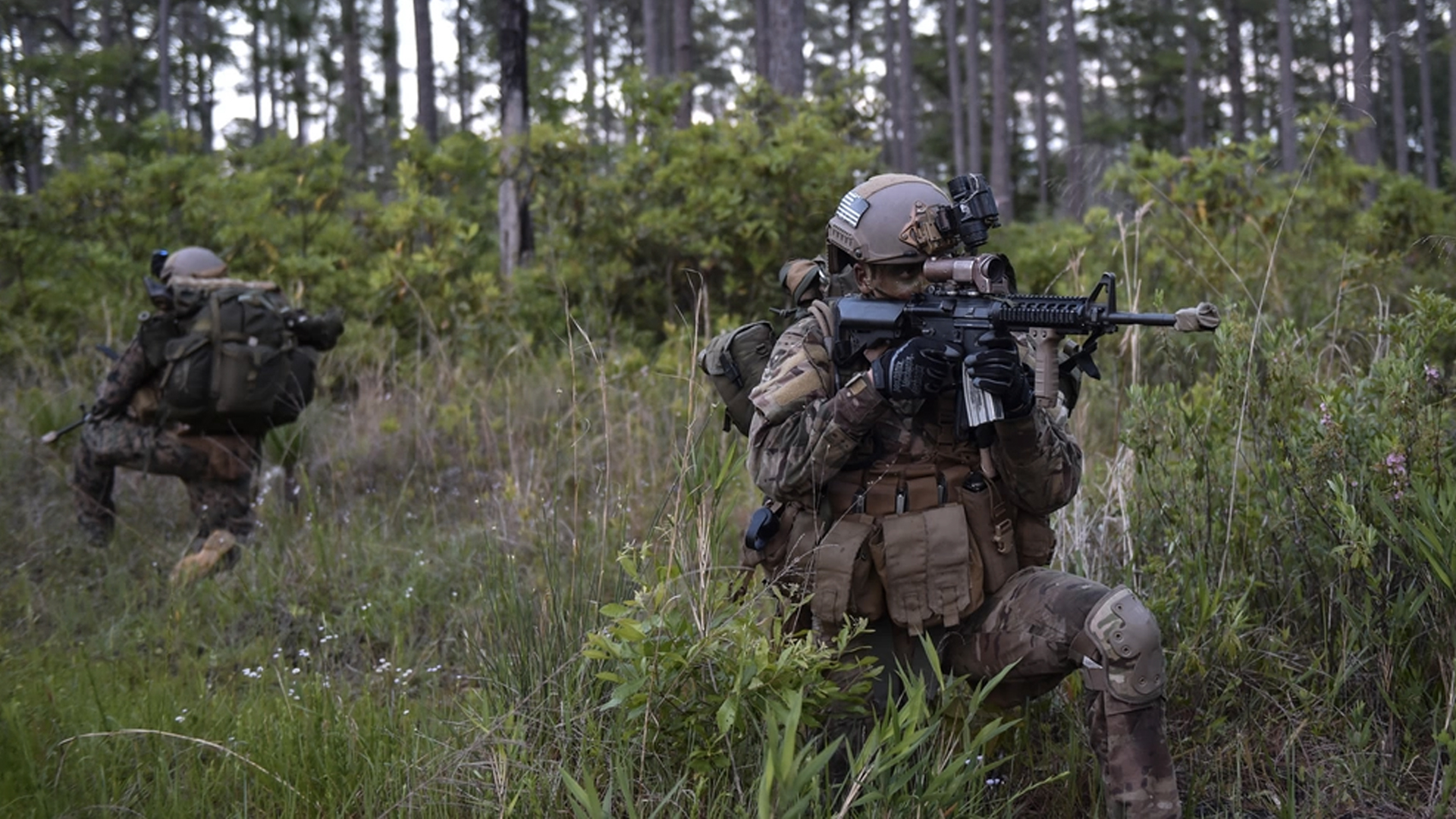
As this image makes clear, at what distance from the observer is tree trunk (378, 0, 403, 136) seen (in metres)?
19.7

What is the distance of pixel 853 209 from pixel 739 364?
537 millimetres

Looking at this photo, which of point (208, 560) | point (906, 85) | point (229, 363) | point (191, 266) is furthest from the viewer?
point (906, 85)

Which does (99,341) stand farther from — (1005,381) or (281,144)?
(1005,381)

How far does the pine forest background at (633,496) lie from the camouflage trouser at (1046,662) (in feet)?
0.57

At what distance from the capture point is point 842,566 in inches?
119

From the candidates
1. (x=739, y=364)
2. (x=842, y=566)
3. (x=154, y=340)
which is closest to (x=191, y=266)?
(x=154, y=340)

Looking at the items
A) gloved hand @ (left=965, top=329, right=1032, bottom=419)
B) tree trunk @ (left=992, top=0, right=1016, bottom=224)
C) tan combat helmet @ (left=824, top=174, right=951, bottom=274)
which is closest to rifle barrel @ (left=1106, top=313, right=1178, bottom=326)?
gloved hand @ (left=965, top=329, right=1032, bottom=419)

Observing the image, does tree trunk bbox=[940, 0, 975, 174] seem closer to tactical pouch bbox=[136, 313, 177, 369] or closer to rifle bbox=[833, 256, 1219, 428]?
tactical pouch bbox=[136, 313, 177, 369]

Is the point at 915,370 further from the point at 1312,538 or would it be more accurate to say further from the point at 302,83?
the point at 302,83

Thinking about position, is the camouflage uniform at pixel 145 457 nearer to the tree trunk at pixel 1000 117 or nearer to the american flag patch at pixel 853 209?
the american flag patch at pixel 853 209

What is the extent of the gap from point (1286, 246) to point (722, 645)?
20.4ft

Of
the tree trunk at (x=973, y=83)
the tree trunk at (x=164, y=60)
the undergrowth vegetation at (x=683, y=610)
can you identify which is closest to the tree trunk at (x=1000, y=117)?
the tree trunk at (x=973, y=83)

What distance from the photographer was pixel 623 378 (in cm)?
666

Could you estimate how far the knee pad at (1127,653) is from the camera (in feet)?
8.90
